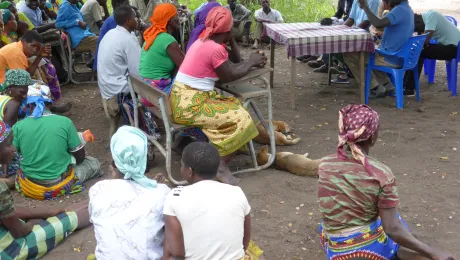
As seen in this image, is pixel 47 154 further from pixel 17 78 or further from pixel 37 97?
pixel 17 78

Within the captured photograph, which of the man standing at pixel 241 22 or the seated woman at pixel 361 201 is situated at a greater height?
the seated woman at pixel 361 201

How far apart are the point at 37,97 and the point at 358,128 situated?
9.30ft

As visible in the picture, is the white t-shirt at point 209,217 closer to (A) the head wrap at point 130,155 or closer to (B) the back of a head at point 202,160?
(B) the back of a head at point 202,160

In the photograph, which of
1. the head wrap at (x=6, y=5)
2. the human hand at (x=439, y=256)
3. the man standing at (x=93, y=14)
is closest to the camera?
the human hand at (x=439, y=256)

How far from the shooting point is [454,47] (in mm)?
6777

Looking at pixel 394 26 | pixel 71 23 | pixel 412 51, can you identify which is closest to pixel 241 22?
pixel 71 23

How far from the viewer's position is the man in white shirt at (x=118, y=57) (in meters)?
5.34

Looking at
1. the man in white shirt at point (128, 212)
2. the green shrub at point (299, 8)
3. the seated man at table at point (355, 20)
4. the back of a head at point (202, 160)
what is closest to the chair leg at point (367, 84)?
the seated man at table at point (355, 20)

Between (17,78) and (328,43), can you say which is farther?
(328,43)

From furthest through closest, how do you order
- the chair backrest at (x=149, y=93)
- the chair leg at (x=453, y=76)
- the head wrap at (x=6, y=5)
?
the head wrap at (x=6, y=5), the chair leg at (x=453, y=76), the chair backrest at (x=149, y=93)

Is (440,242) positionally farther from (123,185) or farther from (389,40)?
(389,40)

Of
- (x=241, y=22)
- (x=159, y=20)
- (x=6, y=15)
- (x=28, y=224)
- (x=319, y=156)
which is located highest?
(x=159, y=20)

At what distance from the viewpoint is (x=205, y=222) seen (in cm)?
251

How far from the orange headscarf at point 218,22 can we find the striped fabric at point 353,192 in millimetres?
1860
